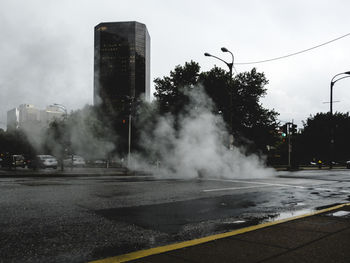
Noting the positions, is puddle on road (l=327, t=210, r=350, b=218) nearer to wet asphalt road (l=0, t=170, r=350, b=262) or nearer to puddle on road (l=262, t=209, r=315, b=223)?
puddle on road (l=262, t=209, r=315, b=223)

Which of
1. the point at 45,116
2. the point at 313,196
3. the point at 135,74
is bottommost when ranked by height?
the point at 313,196

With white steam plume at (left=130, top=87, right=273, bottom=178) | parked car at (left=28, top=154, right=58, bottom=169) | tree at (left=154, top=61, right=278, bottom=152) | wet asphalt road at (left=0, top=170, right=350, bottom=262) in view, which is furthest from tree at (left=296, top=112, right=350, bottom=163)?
wet asphalt road at (left=0, top=170, right=350, bottom=262)

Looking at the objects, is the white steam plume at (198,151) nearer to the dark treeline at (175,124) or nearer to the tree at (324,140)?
the dark treeline at (175,124)

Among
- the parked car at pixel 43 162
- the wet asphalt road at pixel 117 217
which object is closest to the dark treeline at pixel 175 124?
the parked car at pixel 43 162

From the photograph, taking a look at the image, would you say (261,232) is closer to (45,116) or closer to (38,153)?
(45,116)

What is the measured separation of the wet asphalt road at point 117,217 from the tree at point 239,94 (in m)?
23.3

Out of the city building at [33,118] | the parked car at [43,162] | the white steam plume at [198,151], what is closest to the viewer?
the white steam plume at [198,151]

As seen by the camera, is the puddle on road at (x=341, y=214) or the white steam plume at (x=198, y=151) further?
the white steam plume at (x=198, y=151)

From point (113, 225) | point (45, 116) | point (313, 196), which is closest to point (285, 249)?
point (113, 225)

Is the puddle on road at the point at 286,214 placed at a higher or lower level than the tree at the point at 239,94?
lower

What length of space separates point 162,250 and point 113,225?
145 centimetres

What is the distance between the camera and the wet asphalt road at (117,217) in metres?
3.55

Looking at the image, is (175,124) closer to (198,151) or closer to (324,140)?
(198,151)

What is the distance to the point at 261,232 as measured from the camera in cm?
410
